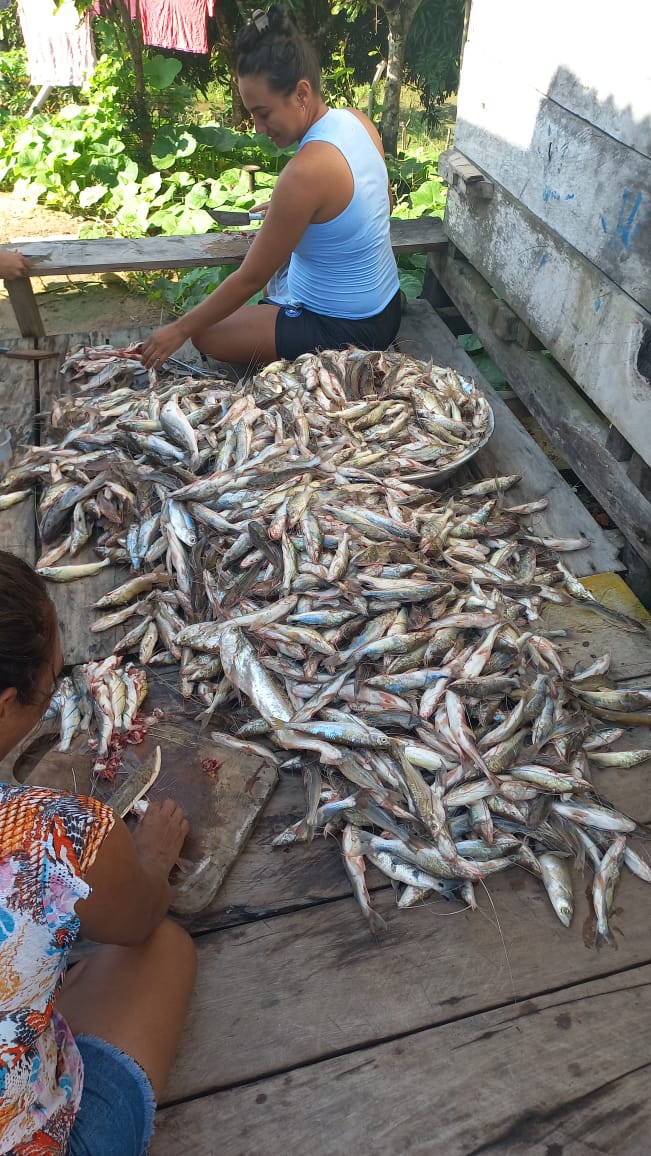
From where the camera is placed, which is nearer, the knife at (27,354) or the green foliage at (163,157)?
the knife at (27,354)

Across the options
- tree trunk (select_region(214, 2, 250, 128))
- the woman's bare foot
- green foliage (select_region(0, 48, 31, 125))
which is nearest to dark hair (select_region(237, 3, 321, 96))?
the woman's bare foot

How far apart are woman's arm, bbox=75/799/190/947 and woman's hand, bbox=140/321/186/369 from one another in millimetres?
2961

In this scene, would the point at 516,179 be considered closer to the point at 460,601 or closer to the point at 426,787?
the point at 460,601

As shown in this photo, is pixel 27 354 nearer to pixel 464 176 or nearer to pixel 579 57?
pixel 464 176

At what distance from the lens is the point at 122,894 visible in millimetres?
1468

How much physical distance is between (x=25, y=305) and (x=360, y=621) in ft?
11.6

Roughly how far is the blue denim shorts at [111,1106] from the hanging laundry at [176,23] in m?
8.86

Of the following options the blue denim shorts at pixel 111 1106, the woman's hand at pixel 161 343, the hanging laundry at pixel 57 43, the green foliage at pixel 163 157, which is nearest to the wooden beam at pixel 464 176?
the green foliage at pixel 163 157

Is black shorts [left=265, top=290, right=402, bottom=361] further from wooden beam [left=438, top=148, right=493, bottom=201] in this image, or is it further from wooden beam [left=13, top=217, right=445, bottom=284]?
wooden beam [left=438, top=148, right=493, bottom=201]

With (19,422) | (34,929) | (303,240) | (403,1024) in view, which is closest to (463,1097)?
(403,1024)

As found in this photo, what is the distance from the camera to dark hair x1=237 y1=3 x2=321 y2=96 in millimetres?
3428

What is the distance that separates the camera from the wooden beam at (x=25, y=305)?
471 cm

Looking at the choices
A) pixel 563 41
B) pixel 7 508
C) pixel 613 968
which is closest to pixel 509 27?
pixel 563 41

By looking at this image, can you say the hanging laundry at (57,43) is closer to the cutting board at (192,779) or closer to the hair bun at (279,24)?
the hair bun at (279,24)
